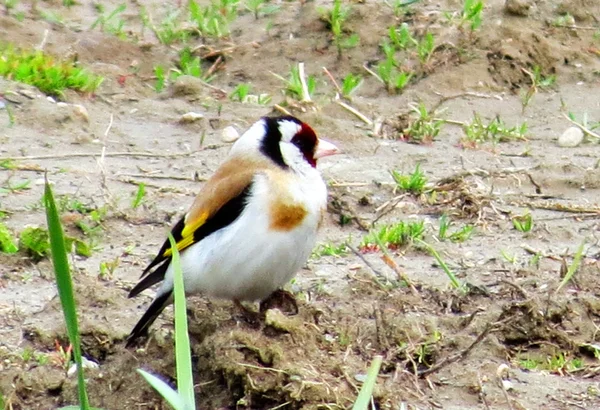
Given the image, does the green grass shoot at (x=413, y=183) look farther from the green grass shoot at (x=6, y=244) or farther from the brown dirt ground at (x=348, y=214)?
the green grass shoot at (x=6, y=244)

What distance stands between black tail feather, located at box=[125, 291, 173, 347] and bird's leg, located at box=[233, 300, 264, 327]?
0.98ft

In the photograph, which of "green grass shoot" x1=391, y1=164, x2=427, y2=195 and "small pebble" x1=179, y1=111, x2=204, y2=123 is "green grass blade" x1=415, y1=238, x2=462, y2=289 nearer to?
"green grass shoot" x1=391, y1=164, x2=427, y2=195

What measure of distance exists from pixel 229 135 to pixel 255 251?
298 centimetres

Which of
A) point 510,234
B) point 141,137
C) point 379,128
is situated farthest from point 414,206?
point 141,137

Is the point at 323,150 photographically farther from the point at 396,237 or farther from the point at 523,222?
the point at 523,222

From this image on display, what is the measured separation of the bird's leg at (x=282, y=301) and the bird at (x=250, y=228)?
0.15 feet

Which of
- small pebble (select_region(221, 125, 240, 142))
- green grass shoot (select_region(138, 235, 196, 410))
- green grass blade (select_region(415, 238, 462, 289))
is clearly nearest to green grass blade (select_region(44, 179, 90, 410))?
green grass shoot (select_region(138, 235, 196, 410))

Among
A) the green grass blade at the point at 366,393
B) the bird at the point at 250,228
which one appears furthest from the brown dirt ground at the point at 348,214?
the green grass blade at the point at 366,393

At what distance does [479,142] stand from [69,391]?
4215 millimetres

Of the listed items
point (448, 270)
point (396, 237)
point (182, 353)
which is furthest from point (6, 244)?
point (182, 353)

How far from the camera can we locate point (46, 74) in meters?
8.71

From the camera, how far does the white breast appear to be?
5.55 meters

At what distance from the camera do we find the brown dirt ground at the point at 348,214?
16.8 feet

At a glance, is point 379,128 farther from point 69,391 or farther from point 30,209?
point 69,391
